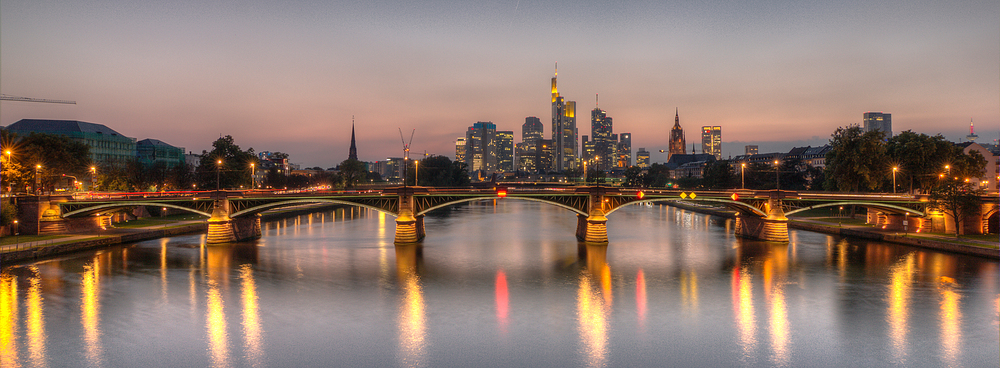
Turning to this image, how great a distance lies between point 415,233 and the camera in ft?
233

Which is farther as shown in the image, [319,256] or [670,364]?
[319,256]

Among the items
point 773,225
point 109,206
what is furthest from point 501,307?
point 109,206

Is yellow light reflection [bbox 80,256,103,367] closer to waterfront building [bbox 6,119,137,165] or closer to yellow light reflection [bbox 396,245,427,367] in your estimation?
yellow light reflection [bbox 396,245,427,367]

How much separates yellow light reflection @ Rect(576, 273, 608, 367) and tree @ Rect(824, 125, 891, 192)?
6861 centimetres

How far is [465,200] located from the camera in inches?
2653

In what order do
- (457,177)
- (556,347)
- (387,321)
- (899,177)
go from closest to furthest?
(556,347) → (387,321) → (899,177) → (457,177)

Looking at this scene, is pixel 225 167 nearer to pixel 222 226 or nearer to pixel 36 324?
pixel 222 226

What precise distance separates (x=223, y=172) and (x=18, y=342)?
76218 mm

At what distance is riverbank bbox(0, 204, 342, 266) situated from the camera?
53281 mm

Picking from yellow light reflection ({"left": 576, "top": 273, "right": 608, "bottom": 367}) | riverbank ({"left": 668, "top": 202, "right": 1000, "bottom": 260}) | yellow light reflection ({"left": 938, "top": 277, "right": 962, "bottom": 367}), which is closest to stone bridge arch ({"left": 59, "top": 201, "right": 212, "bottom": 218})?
yellow light reflection ({"left": 576, "top": 273, "right": 608, "bottom": 367})

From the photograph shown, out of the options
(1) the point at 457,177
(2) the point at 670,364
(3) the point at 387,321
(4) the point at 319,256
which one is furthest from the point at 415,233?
(1) the point at 457,177

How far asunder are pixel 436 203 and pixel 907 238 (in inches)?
2294

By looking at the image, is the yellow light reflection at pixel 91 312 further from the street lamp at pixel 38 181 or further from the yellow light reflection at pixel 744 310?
the yellow light reflection at pixel 744 310

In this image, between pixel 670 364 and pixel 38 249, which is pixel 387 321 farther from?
pixel 38 249
